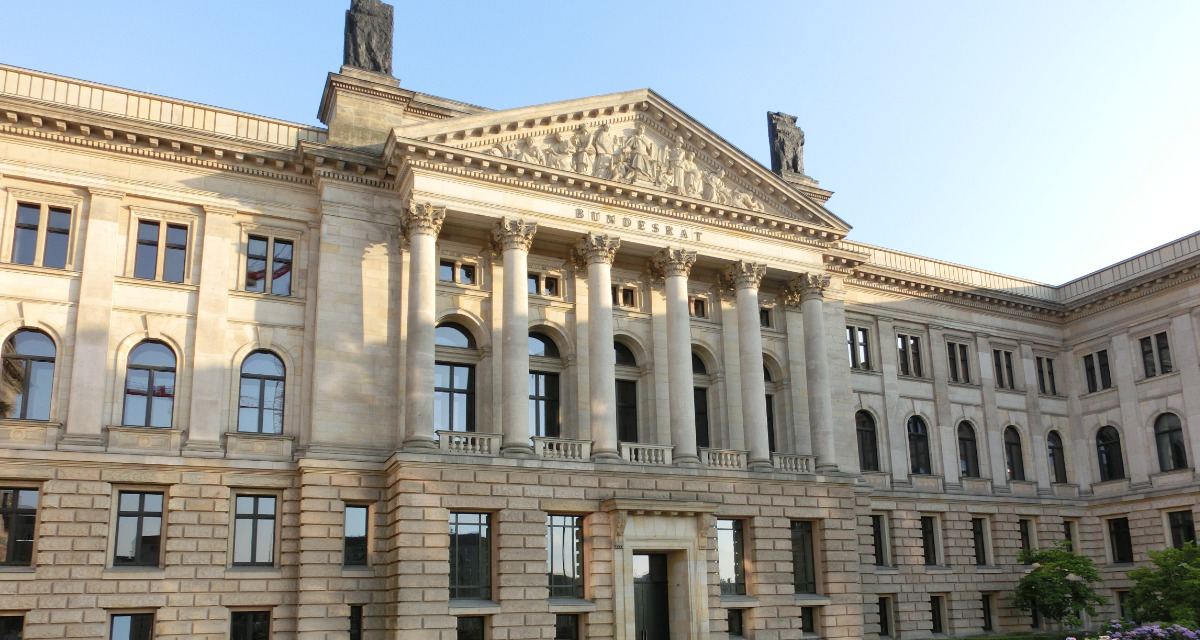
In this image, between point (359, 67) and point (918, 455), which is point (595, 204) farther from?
point (918, 455)

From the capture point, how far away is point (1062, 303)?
55031 millimetres

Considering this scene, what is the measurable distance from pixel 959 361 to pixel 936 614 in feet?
40.6

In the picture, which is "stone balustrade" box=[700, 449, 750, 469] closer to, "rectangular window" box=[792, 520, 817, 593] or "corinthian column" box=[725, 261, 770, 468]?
"corinthian column" box=[725, 261, 770, 468]

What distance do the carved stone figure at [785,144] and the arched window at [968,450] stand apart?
15018mm

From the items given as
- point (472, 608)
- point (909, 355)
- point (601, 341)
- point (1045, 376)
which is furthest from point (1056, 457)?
point (472, 608)

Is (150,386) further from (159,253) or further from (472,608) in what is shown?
(472,608)

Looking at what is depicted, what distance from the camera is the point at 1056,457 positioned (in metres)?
53.4

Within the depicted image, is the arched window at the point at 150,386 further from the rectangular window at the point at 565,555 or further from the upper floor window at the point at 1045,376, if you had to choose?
the upper floor window at the point at 1045,376

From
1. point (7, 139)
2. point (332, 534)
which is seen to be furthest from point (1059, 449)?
point (7, 139)

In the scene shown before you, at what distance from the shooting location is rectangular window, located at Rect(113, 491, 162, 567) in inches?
1238

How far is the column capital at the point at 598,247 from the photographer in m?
38.1

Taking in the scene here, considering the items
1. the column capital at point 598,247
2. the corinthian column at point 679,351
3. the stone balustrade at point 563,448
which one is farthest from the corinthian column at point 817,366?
the stone balustrade at point 563,448

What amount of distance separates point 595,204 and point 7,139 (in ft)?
63.5

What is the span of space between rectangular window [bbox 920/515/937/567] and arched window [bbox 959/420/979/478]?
3.52 meters
